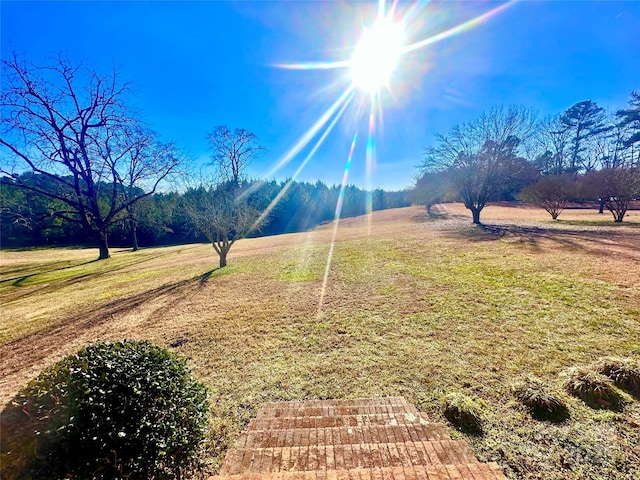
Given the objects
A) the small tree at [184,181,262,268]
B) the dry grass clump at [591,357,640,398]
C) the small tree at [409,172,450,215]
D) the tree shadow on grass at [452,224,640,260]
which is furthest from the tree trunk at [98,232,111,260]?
the small tree at [409,172,450,215]

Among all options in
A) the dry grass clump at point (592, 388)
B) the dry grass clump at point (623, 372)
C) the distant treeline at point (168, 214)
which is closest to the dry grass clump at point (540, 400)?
the dry grass clump at point (592, 388)

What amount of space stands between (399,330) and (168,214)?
36269 millimetres

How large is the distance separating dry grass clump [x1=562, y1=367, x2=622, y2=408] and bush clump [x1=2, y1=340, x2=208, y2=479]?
424 centimetres

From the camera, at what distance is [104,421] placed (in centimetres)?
191

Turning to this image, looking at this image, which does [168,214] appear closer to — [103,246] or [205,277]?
[103,246]

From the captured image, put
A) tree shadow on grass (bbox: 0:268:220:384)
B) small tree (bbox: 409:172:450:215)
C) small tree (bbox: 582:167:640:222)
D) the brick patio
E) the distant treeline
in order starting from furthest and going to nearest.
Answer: small tree (bbox: 409:172:450:215), the distant treeline, small tree (bbox: 582:167:640:222), tree shadow on grass (bbox: 0:268:220:384), the brick patio

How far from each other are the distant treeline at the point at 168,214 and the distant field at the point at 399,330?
9.24 m

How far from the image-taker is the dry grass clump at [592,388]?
2799 mm

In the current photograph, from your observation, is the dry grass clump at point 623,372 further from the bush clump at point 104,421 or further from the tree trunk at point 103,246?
the tree trunk at point 103,246

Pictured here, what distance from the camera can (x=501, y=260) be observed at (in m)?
9.19

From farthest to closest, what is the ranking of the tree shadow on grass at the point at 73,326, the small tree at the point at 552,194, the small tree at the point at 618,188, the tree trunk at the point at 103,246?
the small tree at the point at 552,194
the small tree at the point at 618,188
the tree trunk at the point at 103,246
the tree shadow on grass at the point at 73,326

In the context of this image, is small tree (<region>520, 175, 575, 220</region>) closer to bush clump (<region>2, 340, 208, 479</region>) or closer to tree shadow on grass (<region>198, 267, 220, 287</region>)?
tree shadow on grass (<region>198, 267, 220, 287</region>)

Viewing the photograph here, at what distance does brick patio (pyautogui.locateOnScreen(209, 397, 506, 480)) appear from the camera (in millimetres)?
1631

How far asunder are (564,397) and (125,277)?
1415 cm
